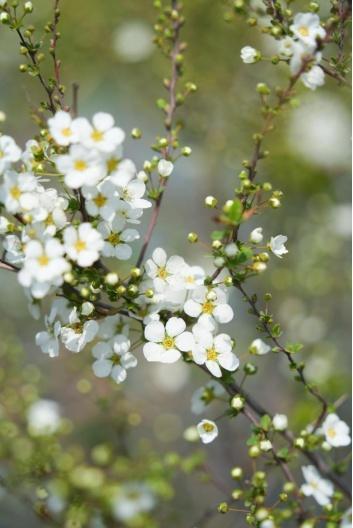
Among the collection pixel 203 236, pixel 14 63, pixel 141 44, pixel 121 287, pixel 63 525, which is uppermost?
pixel 141 44

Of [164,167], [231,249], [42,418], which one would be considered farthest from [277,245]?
[42,418]

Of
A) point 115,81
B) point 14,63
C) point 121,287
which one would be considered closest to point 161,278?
point 121,287

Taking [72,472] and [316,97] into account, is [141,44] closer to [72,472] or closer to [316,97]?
[316,97]

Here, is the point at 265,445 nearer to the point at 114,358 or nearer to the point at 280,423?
the point at 280,423

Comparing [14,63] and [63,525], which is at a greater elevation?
[14,63]

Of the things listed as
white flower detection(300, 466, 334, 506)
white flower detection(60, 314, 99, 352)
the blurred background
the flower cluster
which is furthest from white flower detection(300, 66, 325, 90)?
the blurred background

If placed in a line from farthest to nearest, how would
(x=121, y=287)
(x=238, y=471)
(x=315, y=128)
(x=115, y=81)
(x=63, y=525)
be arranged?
(x=115, y=81) → (x=315, y=128) → (x=63, y=525) → (x=238, y=471) → (x=121, y=287)
